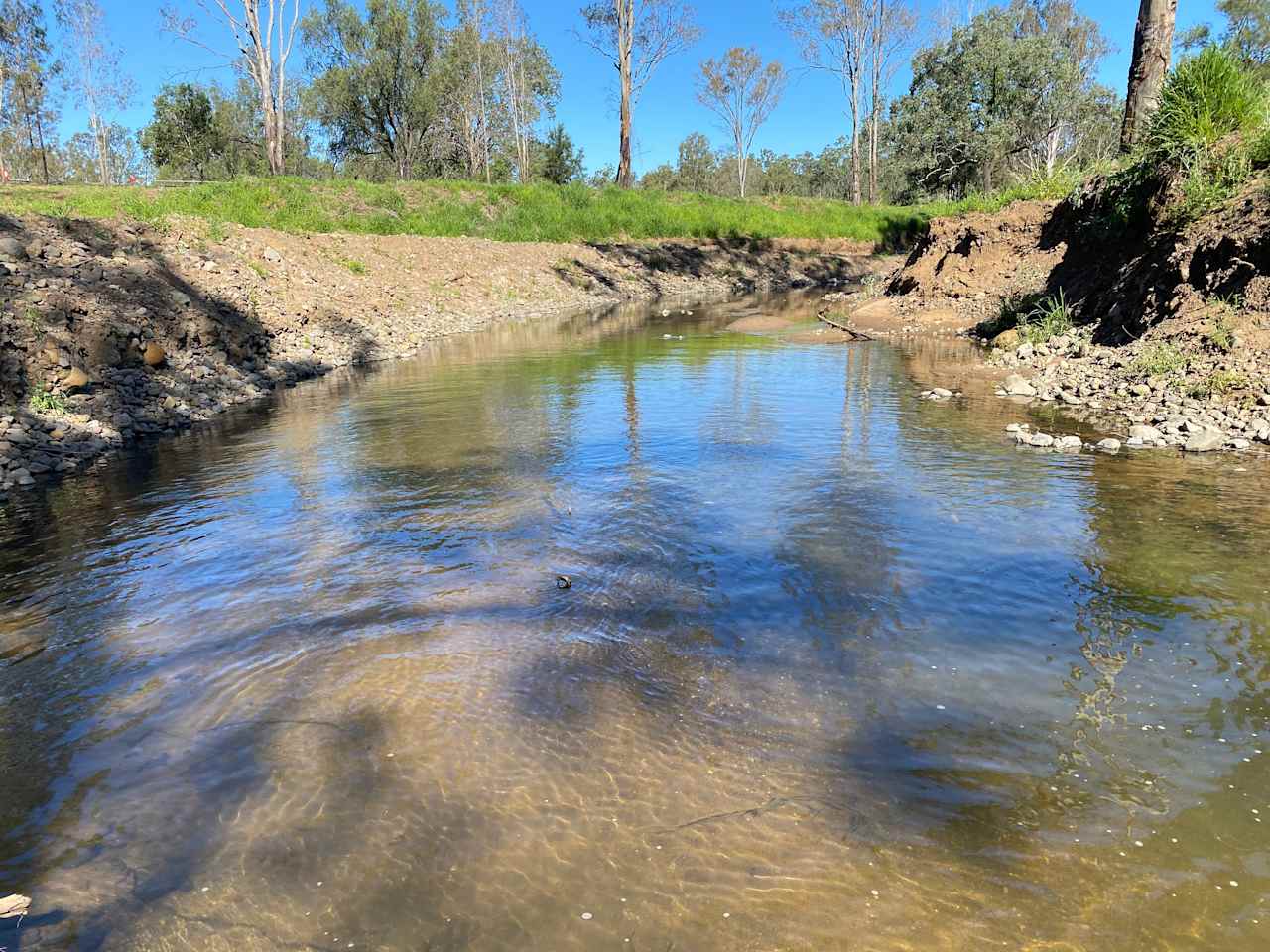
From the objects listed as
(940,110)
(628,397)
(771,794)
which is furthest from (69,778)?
(940,110)

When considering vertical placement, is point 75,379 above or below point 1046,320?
below

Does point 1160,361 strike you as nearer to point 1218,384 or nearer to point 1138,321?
point 1218,384

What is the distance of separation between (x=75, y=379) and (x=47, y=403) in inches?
25.2

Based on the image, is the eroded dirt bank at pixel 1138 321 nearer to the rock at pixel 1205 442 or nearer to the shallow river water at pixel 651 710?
the rock at pixel 1205 442

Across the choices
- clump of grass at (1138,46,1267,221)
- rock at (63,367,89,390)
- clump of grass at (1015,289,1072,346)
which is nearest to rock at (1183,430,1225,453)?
clump of grass at (1138,46,1267,221)

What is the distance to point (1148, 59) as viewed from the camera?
11.9 metres

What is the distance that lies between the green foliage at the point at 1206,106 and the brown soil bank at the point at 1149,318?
2.14 ft

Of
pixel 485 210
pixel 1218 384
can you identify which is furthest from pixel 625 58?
pixel 1218 384

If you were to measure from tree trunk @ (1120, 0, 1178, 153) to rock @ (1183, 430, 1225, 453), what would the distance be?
6.94 m

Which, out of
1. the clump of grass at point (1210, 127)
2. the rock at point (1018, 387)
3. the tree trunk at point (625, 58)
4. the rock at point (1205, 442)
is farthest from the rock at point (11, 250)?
the tree trunk at point (625, 58)

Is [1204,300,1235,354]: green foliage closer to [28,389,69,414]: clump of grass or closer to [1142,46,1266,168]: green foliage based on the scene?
[1142,46,1266,168]: green foliage

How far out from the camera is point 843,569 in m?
4.61

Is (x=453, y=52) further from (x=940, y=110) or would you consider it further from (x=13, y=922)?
(x=13, y=922)

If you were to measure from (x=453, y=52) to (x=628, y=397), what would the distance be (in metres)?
44.7
